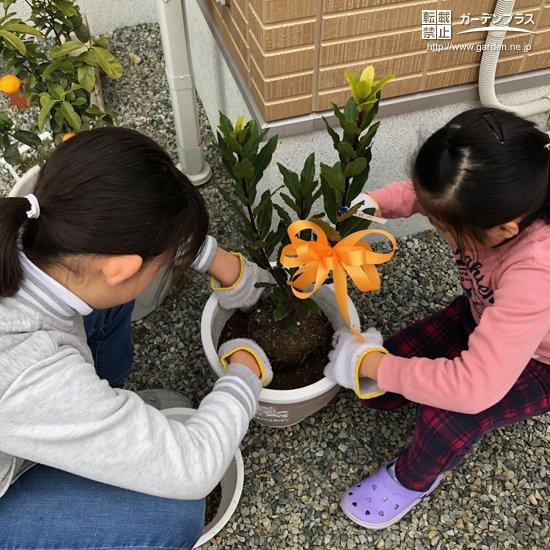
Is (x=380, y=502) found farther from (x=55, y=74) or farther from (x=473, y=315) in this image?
(x=55, y=74)

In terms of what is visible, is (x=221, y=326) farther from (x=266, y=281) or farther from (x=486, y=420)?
(x=486, y=420)

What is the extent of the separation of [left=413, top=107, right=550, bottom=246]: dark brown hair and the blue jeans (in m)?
0.74

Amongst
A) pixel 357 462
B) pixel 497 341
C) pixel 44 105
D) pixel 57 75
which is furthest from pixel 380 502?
pixel 57 75

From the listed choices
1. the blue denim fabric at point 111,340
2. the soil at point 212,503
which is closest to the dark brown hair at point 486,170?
the blue denim fabric at point 111,340

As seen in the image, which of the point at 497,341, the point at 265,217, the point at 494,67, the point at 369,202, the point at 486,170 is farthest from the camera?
the point at 494,67

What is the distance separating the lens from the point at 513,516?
1.42m

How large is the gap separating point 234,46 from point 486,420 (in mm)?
1151

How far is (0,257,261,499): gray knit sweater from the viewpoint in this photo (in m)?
0.84

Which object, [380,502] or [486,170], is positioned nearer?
[486,170]

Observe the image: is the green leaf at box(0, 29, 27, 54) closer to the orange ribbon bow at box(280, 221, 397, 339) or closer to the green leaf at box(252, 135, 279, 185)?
the green leaf at box(252, 135, 279, 185)

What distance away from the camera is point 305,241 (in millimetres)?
1088

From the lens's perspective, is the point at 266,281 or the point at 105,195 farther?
the point at 266,281

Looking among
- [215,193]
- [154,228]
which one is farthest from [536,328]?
[215,193]

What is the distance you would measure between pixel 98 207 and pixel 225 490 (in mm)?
852
